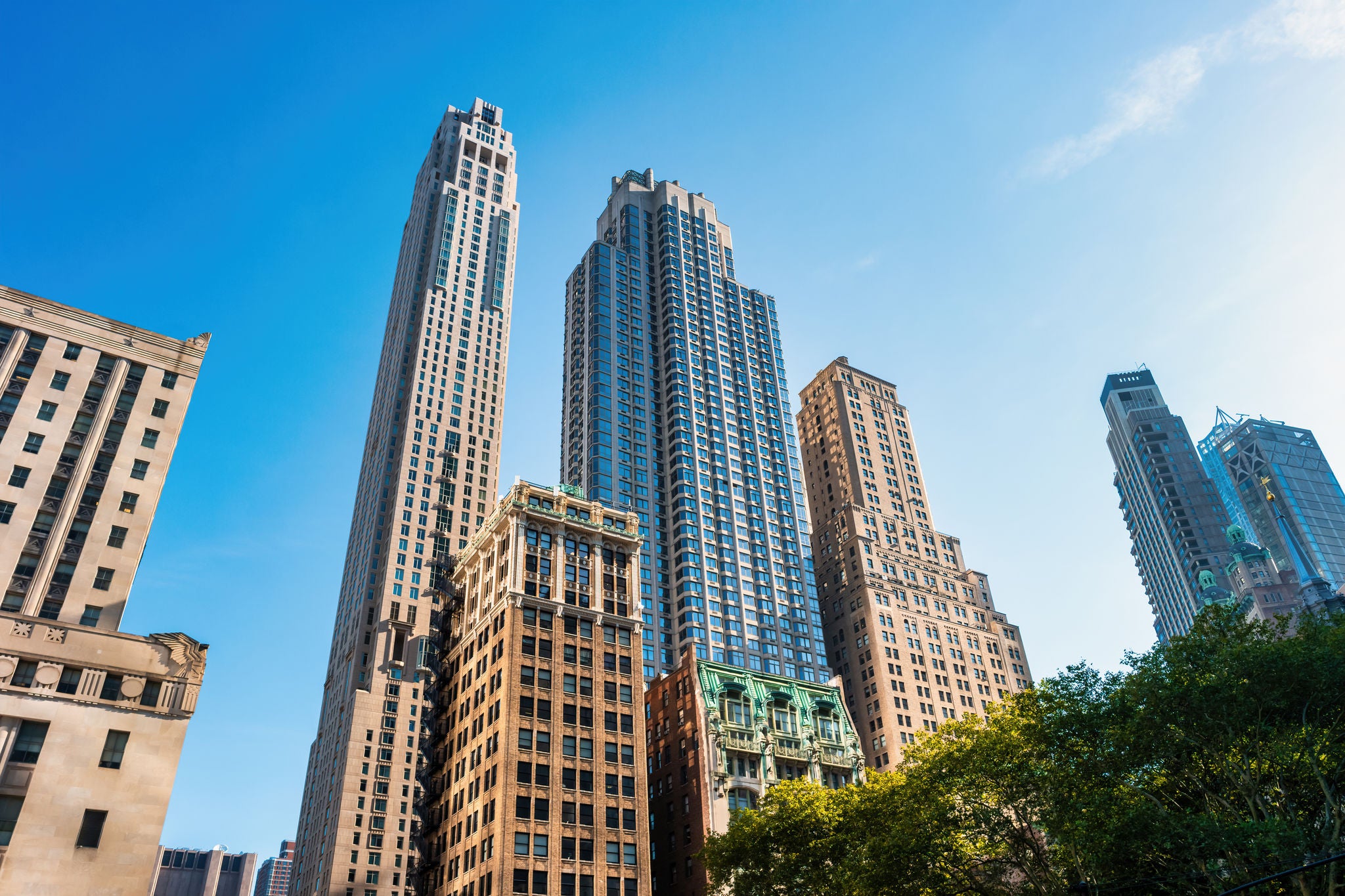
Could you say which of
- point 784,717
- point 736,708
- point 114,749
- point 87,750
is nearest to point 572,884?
point 736,708

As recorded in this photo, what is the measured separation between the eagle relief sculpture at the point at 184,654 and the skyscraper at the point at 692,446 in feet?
267

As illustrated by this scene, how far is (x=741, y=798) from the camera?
94500 millimetres

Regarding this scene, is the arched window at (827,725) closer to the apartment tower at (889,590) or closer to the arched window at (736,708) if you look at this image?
the arched window at (736,708)

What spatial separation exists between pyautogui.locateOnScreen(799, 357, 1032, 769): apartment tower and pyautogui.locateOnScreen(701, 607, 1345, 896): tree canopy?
7242cm

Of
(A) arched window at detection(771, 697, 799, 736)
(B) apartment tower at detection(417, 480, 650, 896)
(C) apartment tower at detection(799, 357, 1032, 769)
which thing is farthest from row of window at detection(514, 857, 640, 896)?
(C) apartment tower at detection(799, 357, 1032, 769)

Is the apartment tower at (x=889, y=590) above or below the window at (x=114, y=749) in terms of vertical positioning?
above

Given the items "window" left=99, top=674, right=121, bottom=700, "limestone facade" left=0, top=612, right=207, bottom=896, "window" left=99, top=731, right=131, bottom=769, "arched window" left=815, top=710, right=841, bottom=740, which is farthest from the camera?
"arched window" left=815, top=710, right=841, bottom=740

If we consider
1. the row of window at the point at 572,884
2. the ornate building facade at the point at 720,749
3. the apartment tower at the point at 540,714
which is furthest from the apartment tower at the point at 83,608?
the ornate building facade at the point at 720,749

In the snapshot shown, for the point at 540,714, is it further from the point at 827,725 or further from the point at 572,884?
the point at 827,725

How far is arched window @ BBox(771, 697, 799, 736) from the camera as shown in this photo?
344 ft

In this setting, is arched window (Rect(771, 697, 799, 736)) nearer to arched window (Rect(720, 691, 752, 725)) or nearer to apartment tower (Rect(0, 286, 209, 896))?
arched window (Rect(720, 691, 752, 725))

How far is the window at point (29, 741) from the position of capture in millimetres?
55950

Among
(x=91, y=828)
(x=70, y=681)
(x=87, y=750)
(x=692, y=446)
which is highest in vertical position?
(x=692, y=446)

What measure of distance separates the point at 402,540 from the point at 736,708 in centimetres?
7215
